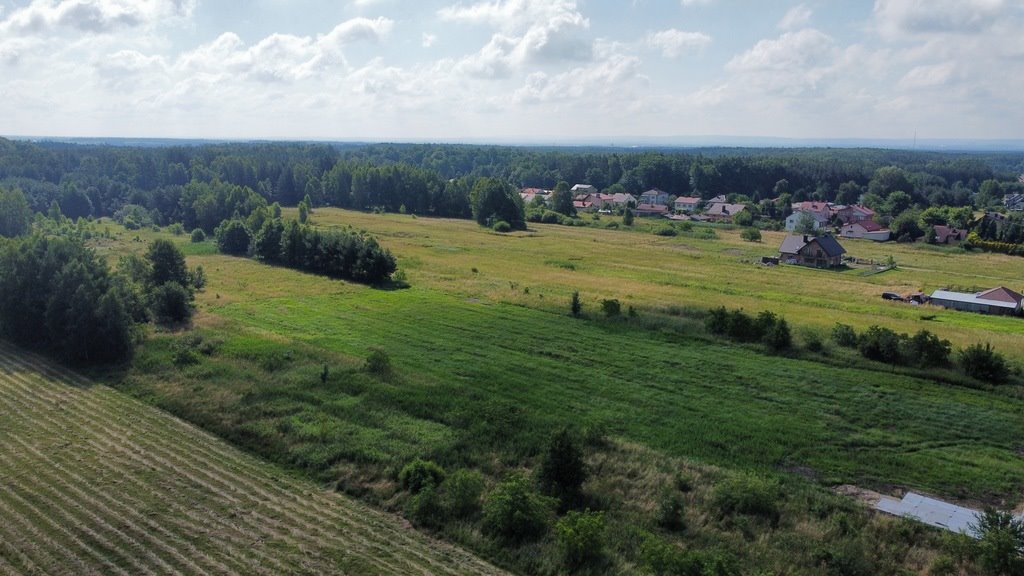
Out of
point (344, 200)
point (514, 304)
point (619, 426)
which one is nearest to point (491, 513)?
point (619, 426)

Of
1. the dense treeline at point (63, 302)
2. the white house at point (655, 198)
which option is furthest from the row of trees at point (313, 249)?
the white house at point (655, 198)

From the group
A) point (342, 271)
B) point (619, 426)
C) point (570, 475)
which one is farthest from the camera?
point (342, 271)

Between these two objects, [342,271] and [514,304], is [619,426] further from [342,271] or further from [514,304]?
[342,271]

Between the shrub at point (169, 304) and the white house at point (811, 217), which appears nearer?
the shrub at point (169, 304)

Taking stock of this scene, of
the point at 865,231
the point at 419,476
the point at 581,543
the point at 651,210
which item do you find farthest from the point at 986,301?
the point at 651,210

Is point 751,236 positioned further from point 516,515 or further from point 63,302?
point 516,515

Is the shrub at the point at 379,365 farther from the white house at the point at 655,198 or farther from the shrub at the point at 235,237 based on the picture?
the white house at the point at 655,198

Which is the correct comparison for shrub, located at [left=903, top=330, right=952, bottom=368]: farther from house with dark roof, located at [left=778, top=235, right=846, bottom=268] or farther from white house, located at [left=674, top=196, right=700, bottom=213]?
white house, located at [left=674, top=196, right=700, bottom=213]
